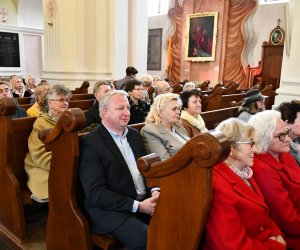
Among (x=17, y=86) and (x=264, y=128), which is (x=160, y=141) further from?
(x=17, y=86)

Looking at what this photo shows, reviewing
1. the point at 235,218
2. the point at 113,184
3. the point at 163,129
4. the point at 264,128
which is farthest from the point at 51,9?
the point at 235,218

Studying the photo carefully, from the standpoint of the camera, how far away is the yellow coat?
2.21m

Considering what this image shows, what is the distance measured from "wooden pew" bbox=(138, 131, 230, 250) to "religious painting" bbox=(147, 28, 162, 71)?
43.0 feet

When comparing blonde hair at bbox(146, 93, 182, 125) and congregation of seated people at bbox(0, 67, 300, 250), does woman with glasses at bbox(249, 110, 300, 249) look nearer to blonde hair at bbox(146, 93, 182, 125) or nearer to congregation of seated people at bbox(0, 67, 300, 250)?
congregation of seated people at bbox(0, 67, 300, 250)

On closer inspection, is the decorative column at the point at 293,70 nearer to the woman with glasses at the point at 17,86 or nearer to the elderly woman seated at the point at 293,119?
the elderly woman seated at the point at 293,119

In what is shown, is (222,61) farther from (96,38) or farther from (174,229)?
(174,229)

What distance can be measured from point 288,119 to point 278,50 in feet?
28.3

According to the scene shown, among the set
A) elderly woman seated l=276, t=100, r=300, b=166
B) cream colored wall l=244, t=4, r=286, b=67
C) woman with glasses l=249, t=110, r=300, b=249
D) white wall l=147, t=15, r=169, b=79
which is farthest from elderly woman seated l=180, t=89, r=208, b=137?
white wall l=147, t=15, r=169, b=79

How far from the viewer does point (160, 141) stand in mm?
2369

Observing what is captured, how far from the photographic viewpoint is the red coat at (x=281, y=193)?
1.71 metres

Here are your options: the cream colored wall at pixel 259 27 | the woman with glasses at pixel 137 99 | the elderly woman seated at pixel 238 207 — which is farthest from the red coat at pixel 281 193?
the cream colored wall at pixel 259 27

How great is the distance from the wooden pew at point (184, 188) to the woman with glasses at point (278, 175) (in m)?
0.75

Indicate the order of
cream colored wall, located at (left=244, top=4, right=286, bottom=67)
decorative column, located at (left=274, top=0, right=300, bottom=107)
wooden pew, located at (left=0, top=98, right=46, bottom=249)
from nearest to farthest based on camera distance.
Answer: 1. wooden pew, located at (left=0, top=98, right=46, bottom=249)
2. decorative column, located at (left=274, top=0, right=300, bottom=107)
3. cream colored wall, located at (left=244, top=4, right=286, bottom=67)

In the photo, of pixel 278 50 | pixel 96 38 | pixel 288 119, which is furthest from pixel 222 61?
pixel 288 119
